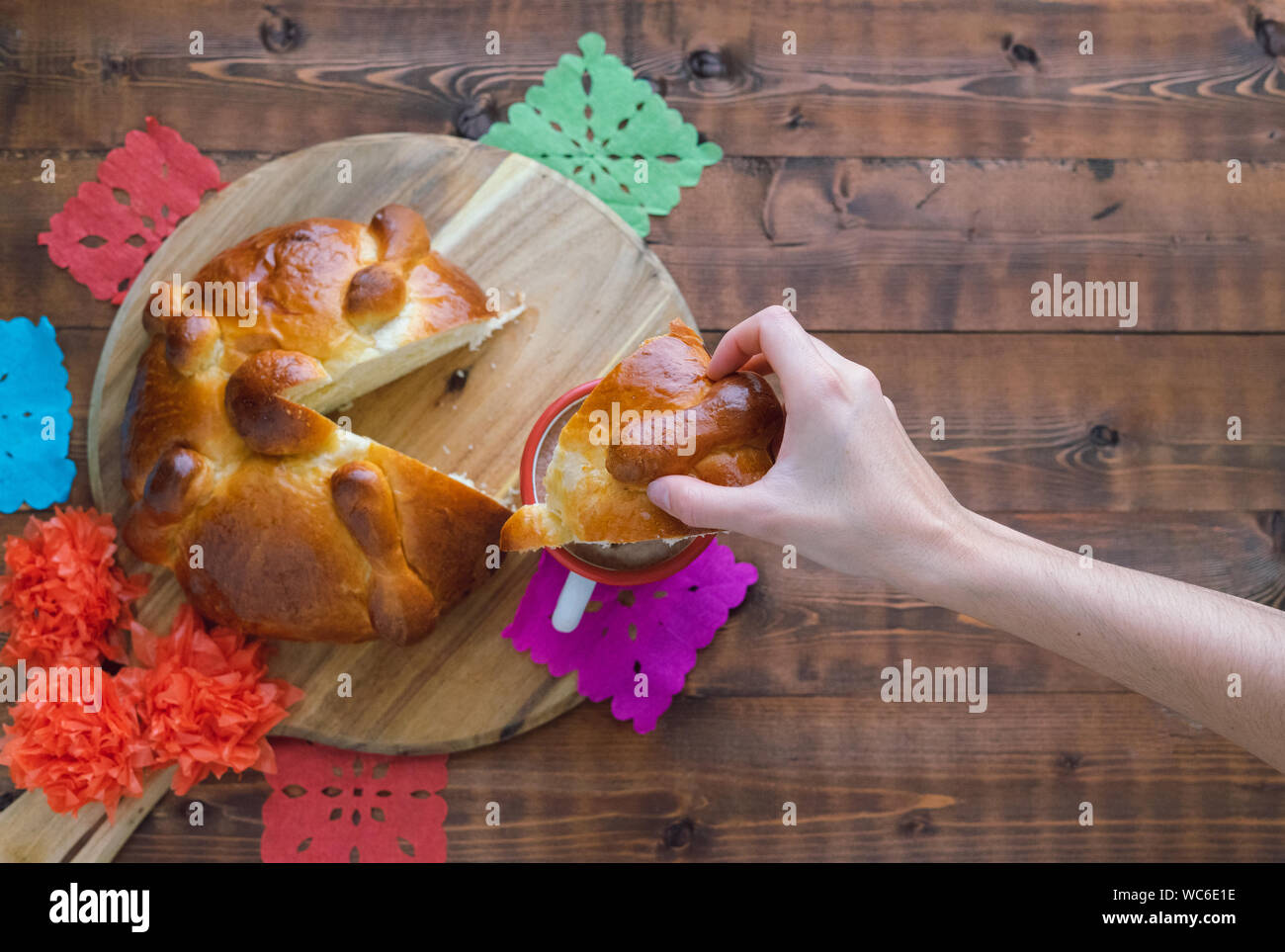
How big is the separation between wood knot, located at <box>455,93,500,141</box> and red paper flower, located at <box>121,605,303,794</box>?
5.22ft

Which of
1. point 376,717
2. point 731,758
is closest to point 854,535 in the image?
point 731,758

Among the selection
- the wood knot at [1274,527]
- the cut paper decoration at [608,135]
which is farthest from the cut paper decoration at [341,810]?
the wood knot at [1274,527]


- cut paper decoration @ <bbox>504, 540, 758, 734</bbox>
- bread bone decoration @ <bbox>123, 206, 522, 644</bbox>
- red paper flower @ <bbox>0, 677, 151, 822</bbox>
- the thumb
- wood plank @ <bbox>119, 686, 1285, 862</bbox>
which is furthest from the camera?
wood plank @ <bbox>119, 686, 1285, 862</bbox>

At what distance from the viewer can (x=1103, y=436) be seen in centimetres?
280

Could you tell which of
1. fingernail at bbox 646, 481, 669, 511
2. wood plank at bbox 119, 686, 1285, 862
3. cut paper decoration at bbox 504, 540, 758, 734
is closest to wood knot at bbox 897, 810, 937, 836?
wood plank at bbox 119, 686, 1285, 862

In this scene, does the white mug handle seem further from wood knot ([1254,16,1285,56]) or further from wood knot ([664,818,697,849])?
wood knot ([1254,16,1285,56])

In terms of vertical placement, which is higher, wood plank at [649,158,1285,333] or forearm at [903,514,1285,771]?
wood plank at [649,158,1285,333]

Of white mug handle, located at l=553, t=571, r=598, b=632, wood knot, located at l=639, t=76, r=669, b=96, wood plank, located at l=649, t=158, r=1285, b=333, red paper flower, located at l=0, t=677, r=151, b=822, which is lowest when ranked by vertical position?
red paper flower, located at l=0, t=677, r=151, b=822

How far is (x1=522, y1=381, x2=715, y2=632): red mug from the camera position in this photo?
7.20 ft

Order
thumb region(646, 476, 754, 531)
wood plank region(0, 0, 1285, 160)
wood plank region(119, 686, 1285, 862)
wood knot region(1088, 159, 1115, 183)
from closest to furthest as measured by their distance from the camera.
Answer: thumb region(646, 476, 754, 531) → wood plank region(119, 686, 1285, 862) → wood plank region(0, 0, 1285, 160) → wood knot region(1088, 159, 1115, 183)

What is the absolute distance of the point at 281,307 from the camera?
7.39ft

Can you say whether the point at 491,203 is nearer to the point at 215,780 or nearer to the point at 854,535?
the point at 854,535

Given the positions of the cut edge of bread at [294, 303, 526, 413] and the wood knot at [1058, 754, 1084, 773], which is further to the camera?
the wood knot at [1058, 754, 1084, 773]

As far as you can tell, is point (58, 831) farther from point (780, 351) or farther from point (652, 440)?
point (780, 351)
